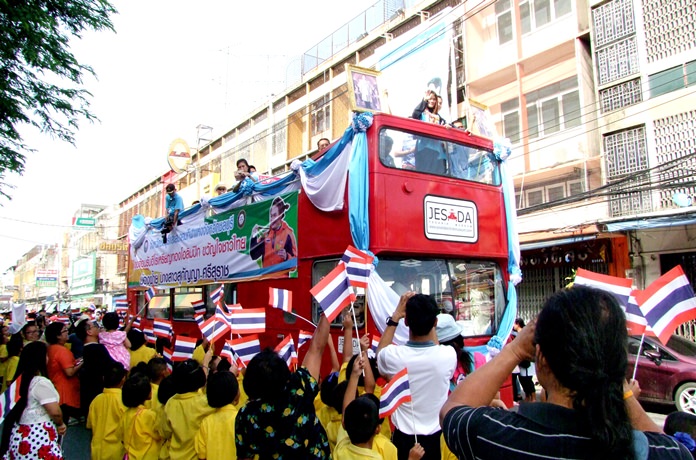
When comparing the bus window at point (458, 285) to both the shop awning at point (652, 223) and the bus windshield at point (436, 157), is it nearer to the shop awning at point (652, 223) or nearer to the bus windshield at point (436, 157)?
the bus windshield at point (436, 157)

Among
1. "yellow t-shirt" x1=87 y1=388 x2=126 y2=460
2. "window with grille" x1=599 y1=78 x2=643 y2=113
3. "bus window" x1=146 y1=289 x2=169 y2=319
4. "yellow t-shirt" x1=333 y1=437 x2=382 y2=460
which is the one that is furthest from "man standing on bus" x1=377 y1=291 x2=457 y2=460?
"window with grille" x1=599 y1=78 x2=643 y2=113

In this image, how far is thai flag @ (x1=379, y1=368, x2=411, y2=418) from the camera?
2914mm

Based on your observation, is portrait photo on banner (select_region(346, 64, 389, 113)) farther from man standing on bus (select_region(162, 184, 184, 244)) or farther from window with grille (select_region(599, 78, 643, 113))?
window with grille (select_region(599, 78, 643, 113))

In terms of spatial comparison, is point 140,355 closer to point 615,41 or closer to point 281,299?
point 281,299

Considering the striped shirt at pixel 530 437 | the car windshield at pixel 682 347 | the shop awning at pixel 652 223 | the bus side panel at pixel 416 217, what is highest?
the shop awning at pixel 652 223

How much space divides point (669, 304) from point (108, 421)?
4.31 metres

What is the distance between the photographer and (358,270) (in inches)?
169

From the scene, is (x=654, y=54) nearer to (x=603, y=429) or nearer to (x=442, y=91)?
(x=442, y=91)

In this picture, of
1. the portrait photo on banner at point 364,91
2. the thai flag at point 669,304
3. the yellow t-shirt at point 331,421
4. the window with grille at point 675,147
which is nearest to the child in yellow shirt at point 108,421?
the yellow t-shirt at point 331,421

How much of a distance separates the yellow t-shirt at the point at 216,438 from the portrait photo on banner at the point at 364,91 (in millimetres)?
3625

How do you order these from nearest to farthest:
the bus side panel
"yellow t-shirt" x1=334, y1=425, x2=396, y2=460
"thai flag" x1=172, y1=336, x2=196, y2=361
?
"yellow t-shirt" x1=334, y1=425, x2=396, y2=460, the bus side panel, "thai flag" x1=172, y1=336, x2=196, y2=361

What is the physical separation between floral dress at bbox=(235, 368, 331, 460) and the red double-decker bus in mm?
2768

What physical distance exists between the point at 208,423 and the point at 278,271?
11.7 ft

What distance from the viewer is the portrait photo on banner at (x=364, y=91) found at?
5770 mm
